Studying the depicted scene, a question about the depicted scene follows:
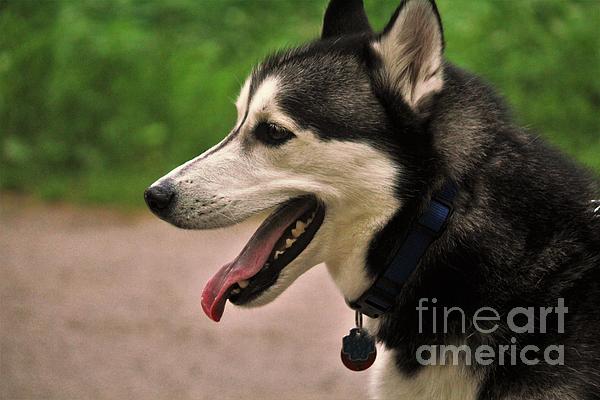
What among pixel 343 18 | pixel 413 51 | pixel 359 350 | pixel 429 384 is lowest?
pixel 429 384

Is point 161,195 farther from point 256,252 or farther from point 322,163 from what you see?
point 322,163

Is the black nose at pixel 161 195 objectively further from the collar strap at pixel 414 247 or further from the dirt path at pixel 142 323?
the dirt path at pixel 142 323

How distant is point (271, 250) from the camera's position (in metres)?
3.38

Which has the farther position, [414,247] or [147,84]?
[147,84]

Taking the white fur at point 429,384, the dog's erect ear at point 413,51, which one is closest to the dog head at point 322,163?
the dog's erect ear at point 413,51

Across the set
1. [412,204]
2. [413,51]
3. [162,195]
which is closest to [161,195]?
[162,195]

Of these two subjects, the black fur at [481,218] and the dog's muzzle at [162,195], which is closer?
the black fur at [481,218]

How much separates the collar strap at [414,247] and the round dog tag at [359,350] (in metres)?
0.23

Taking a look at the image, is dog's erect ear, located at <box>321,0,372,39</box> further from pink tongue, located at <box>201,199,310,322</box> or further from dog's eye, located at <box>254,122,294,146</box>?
pink tongue, located at <box>201,199,310,322</box>

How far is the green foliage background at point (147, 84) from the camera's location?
321 inches

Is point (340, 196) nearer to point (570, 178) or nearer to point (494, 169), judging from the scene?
point (494, 169)

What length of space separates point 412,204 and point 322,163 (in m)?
0.32

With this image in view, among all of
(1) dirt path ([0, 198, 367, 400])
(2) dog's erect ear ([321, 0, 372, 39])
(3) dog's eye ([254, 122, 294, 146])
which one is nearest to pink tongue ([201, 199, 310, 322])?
Result: (3) dog's eye ([254, 122, 294, 146])

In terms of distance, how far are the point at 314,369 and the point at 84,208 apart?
3.22 meters
